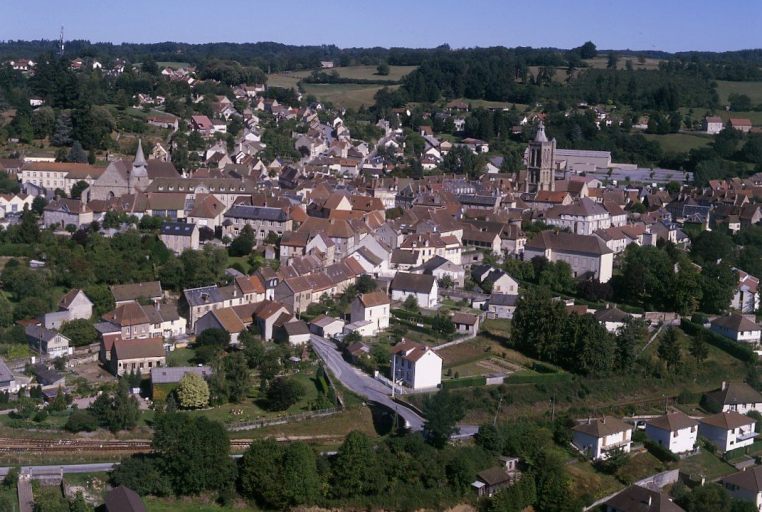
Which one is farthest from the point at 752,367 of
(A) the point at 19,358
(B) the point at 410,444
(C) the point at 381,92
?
(C) the point at 381,92

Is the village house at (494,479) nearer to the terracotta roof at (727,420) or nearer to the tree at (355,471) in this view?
the tree at (355,471)

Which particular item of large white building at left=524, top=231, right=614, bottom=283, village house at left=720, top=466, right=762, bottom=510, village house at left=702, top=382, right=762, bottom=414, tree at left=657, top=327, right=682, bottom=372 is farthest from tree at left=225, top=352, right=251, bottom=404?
large white building at left=524, top=231, right=614, bottom=283

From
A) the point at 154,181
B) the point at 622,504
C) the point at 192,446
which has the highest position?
the point at 154,181

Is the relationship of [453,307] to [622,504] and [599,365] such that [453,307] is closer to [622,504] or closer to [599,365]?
[599,365]

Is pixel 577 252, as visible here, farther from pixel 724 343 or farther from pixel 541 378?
pixel 541 378

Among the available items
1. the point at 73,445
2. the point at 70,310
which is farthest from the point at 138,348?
the point at 73,445

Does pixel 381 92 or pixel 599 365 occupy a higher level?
pixel 381 92
